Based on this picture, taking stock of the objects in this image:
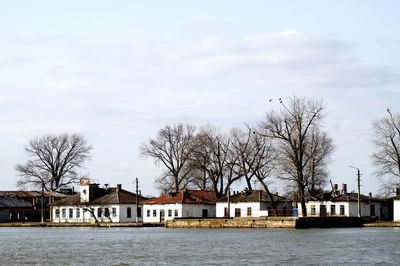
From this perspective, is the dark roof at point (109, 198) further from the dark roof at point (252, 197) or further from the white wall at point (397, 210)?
the white wall at point (397, 210)

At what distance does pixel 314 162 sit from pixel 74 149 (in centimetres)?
4663

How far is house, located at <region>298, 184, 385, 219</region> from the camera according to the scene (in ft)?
276

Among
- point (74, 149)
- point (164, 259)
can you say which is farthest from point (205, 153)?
point (164, 259)

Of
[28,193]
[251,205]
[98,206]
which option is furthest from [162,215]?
[28,193]

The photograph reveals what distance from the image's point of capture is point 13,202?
110250 millimetres

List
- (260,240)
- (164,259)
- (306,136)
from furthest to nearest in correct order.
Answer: (306,136) < (260,240) < (164,259)

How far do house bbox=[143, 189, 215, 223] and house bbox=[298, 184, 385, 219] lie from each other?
37.3ft

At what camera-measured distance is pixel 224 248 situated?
4438cm

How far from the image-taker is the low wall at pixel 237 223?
71.4 meters

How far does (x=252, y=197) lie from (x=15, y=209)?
3767 centimetres

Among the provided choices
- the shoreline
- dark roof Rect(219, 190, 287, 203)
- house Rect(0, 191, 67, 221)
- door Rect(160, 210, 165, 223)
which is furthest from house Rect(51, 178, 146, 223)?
the shoreline

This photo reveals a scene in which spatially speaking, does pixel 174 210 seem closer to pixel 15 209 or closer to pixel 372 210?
pixel 372 210

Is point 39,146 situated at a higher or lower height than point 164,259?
higher

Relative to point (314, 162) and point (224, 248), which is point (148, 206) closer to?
point (314, 162)
